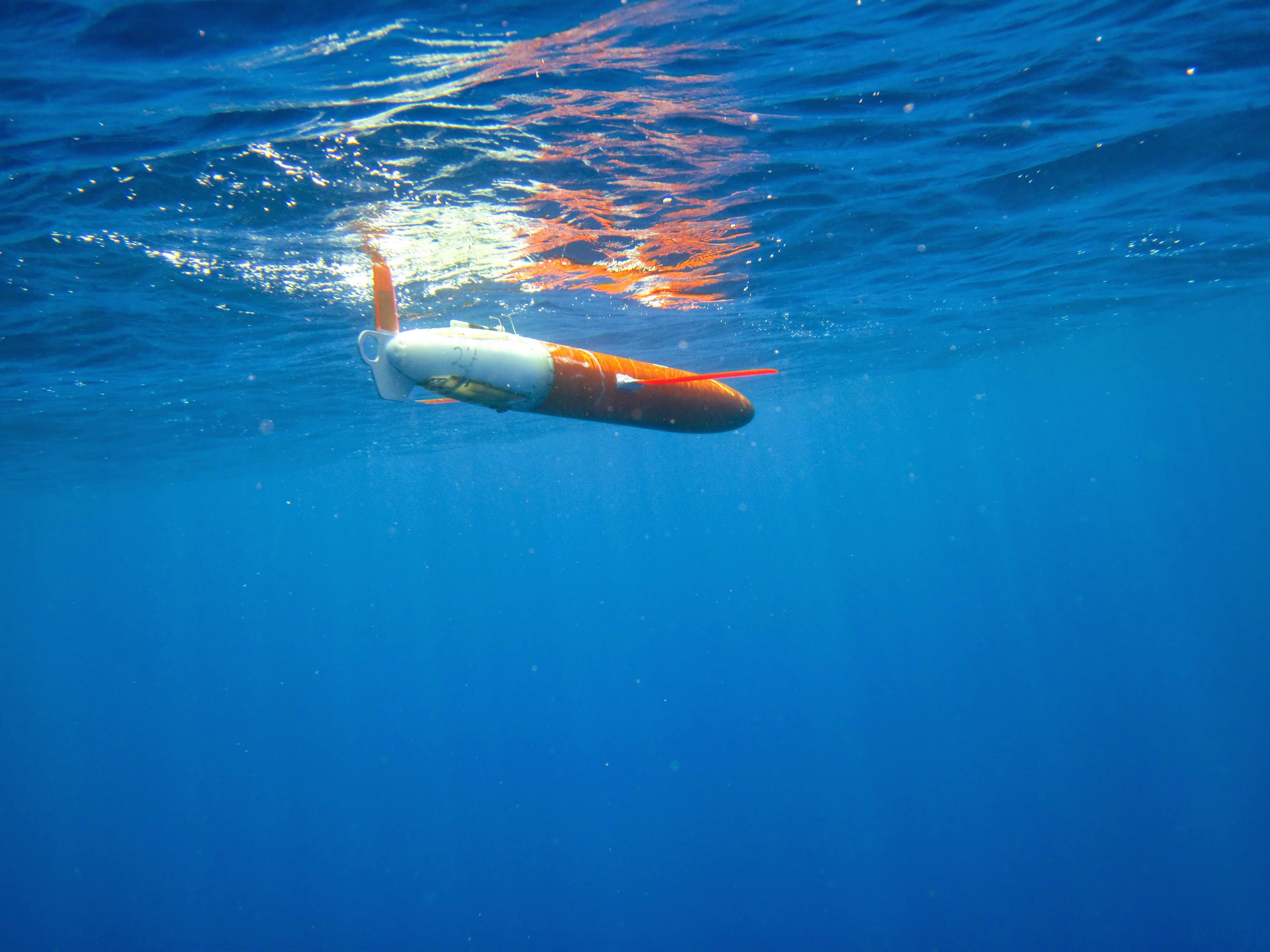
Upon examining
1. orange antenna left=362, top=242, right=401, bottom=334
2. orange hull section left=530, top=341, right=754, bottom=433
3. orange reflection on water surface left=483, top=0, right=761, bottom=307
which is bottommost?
orange hull section left=530, top=341, right=754, bottom=433

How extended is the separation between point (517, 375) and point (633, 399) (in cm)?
84

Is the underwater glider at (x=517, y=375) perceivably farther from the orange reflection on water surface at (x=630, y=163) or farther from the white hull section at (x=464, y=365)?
the orange reflection on water surface at (x=630, y=163)

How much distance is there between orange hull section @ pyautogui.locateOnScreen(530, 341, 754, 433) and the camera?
3.58 metres

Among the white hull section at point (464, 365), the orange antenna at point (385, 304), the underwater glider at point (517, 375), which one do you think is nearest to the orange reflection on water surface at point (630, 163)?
the orange antenna at point (385, 304)

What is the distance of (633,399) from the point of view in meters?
3.86

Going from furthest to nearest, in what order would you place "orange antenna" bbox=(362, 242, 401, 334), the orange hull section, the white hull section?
1. the orange hull section
2. "orange antenna" bbox=(362, 242, 401, 334)
3. the white hull section

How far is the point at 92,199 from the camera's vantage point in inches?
294

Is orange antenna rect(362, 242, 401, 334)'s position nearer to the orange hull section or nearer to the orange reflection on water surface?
the orange hull section

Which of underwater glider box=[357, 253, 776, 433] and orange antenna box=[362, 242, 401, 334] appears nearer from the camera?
underwater glider box=[357, 253, 776, 433]

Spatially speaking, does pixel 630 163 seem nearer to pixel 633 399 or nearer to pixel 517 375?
pixel 633 399

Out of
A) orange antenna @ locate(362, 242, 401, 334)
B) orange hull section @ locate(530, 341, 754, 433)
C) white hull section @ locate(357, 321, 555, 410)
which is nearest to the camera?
white hull section @ locate(357, 321, 555, 410)

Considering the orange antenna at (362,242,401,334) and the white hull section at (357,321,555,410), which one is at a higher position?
the orange antenna at (362,242,401,334)

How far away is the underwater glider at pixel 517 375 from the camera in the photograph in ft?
10.1

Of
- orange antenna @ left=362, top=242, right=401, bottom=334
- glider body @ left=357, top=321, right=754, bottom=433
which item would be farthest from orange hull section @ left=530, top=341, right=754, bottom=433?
orange antenna @ left=362, top=242, right=401, bottom=334
